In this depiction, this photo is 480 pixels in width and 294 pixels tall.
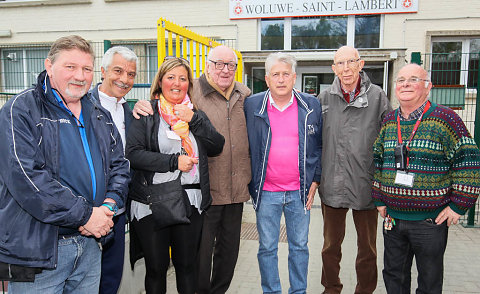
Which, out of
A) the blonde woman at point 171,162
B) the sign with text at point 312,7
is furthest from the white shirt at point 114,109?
the sign with text at point 312,7

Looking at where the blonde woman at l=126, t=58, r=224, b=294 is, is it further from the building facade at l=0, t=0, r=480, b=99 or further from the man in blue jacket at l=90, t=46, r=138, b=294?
the building facade at l=0, t=0, r=480, b=99

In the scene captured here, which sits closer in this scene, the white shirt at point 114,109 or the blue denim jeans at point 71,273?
the blue denim jeans at point 71,273

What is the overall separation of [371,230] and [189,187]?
1693mm

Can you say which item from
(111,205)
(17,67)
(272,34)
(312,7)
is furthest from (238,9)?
(111,205)

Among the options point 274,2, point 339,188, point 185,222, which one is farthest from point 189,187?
point 274,2

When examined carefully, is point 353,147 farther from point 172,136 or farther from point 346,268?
point 346,268

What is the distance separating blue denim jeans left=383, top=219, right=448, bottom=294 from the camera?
2.50 m

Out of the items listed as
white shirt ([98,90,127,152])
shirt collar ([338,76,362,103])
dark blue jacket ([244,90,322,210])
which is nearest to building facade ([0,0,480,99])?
shirt collar ([338,76,362,103])

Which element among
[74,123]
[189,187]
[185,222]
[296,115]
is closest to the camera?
[74,123]

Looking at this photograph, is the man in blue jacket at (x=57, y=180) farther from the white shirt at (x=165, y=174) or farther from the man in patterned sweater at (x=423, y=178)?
the man in patterned sweater at (x=423, y=178)

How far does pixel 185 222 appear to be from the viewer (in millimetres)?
2387

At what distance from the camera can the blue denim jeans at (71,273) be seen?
1.76 meters

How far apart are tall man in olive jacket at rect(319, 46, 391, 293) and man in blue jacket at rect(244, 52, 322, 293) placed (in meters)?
0.15

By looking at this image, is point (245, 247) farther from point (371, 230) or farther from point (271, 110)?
point (271, 110)
